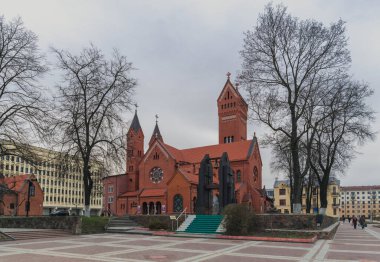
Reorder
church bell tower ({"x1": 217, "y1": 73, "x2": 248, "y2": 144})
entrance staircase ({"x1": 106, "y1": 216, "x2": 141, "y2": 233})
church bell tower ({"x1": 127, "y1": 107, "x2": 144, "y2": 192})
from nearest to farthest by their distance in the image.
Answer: entrance staircase ({"x1": 106, "y1": 216, "x2": 141, "y2": 233}) → church bell tower ({"x1": 127, "y1": 107, "x2": 144, "y2": 192}) → church bell tower ({"x1": 217, "y1": 73, "x2": 248, "y2": 144})

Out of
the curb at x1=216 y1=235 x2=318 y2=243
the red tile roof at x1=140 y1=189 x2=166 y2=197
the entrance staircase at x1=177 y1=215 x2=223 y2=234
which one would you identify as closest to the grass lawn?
the entrance staircase at x1=177 y1=215 x2=223 y2=234

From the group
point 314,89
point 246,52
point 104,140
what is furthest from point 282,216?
point 104,140

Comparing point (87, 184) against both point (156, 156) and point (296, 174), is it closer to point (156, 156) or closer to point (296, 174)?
point (296, 174)

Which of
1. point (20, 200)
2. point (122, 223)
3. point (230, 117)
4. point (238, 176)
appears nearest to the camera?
point (122, 223)

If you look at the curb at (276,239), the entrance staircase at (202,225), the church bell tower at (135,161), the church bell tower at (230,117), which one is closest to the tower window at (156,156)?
the church bell tower at (135,161)

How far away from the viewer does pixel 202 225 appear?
94.4 feet

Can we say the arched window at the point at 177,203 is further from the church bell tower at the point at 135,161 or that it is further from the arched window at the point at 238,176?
the church bell tower at the point at 135,161

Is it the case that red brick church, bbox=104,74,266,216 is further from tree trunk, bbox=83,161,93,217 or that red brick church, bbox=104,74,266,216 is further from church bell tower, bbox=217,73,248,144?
tree trunk, bbox=83,161,93,217

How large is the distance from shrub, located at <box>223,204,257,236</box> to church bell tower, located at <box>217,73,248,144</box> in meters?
43.8

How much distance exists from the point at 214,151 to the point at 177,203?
1430 cm

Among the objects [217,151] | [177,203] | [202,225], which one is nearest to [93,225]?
[202,225]

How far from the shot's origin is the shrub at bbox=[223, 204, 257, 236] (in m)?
25.0

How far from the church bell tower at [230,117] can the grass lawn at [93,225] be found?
42.5m

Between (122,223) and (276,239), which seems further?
(122,223)
